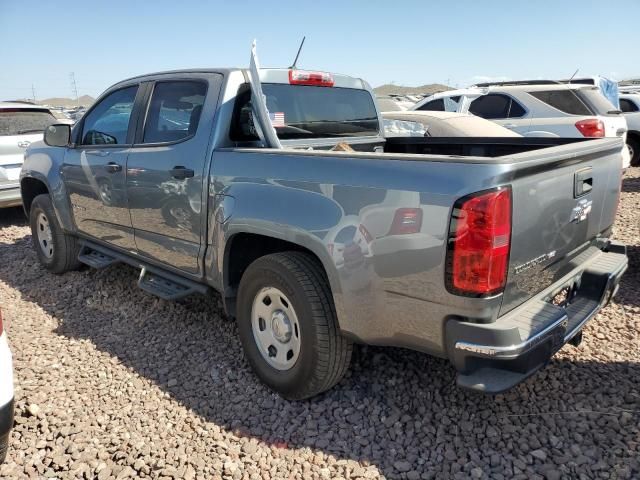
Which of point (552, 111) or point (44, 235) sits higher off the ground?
point (552, 111)

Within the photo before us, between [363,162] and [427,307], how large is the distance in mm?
731

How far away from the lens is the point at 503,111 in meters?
8.37

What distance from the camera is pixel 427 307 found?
2184 mm

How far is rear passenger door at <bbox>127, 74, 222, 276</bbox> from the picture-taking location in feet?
10.5

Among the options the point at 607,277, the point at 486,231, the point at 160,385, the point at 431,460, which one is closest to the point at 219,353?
the point at 160,385

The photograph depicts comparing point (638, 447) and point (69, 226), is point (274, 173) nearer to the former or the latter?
point (638, 447)

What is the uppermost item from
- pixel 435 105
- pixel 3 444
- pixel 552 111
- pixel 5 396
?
pixel 435 105

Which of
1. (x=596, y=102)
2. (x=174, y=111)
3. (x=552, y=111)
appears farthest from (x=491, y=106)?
(x=174, y=111)

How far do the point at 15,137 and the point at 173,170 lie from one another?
16.4ft

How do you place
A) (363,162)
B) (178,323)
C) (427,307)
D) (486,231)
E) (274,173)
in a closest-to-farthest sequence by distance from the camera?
(486,231)
(427,307)
(363,162)
(274,173)
(178,323)

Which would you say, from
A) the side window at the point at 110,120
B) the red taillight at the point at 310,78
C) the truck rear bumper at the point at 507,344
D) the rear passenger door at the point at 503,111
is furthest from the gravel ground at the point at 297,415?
the rear passenger door at the point at 503,111

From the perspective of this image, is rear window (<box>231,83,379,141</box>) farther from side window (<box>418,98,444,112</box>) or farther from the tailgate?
side window (<box>418,98,444,112</box>)

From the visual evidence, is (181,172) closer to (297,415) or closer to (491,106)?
(297,415)

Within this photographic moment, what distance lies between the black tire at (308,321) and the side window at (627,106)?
37.3ft
